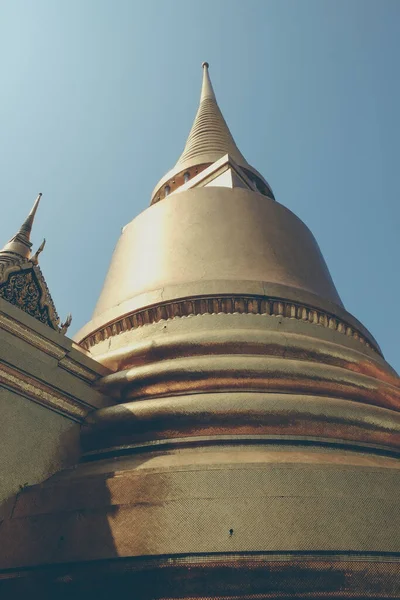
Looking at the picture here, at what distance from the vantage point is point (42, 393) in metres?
4.22

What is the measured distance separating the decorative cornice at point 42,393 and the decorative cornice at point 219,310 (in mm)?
1392

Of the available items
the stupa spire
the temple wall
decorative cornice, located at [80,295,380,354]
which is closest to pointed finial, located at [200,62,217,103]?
the stupa spire

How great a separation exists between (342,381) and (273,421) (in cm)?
93

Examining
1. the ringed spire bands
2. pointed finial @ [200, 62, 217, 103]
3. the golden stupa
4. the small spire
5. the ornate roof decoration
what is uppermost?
pointed finial @ [200, 62, 217, 103]

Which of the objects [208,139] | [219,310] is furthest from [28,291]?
[208,139]

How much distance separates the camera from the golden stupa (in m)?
2.89

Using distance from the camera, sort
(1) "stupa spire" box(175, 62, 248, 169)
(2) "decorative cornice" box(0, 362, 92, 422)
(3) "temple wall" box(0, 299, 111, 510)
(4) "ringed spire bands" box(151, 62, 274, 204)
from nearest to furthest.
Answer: (3) "temple wall" box(0, 299, 111, 510), (2) "decorative cornice" box(0, 362, 92, 422), (4) "ringed spire bands" box(151, 62, 274, 204), (1) "stupa spire" box(175, 62, 248, 169)

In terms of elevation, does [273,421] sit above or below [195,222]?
below

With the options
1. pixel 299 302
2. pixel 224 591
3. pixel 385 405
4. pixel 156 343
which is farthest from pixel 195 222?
pixel 224 591

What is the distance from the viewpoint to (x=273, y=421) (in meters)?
3.99

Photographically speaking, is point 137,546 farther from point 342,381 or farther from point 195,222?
point 195,222

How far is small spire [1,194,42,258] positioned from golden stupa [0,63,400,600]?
1.11 metres

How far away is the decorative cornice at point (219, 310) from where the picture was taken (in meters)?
5.48

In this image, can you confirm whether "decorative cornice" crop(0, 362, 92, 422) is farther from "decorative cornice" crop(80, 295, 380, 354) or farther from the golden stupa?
"decorative cornice" crop(80, 295, 380, 354)
